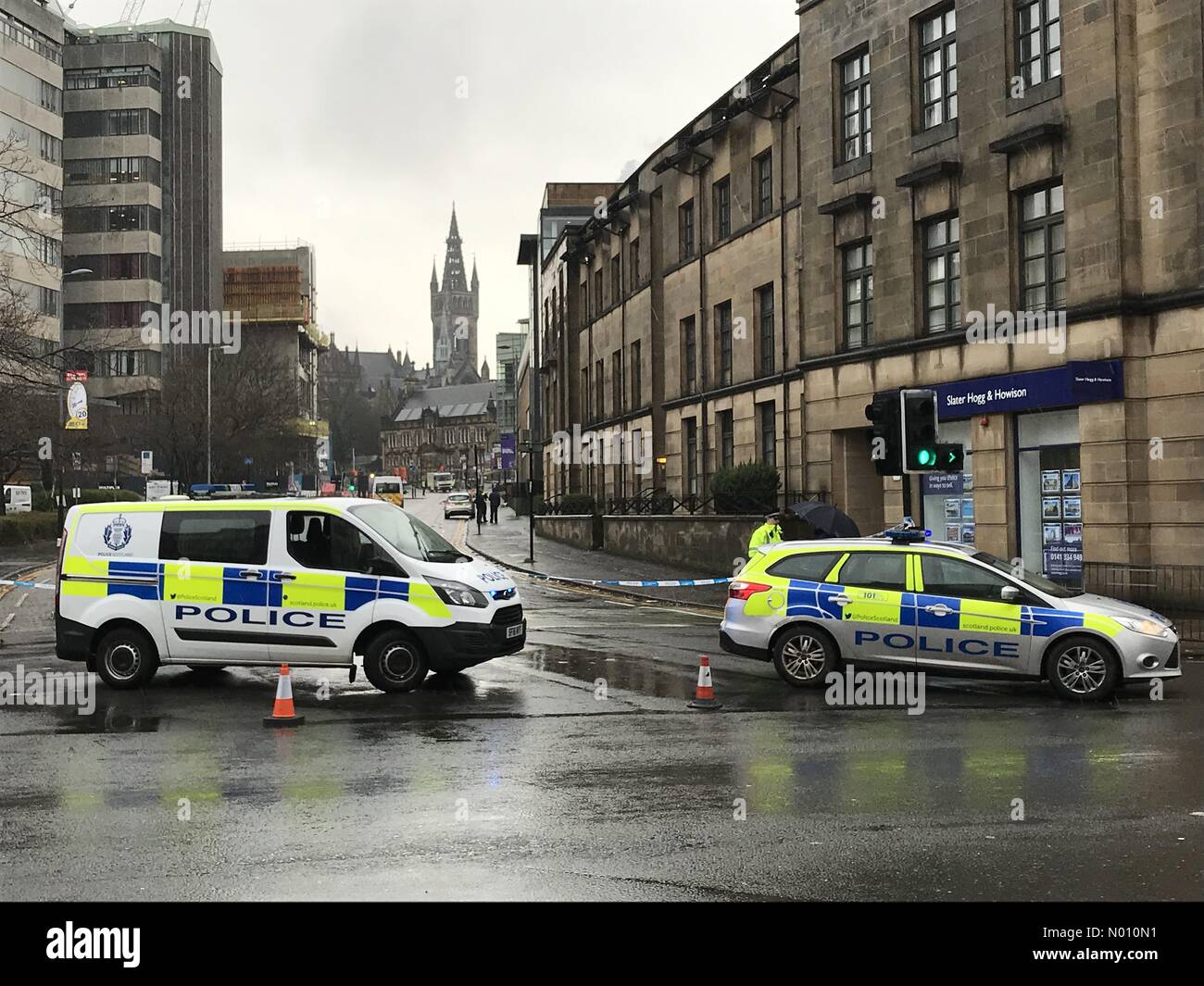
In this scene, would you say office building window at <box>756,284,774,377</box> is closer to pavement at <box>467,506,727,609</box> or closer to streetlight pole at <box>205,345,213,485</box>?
pavement at <box>467,506,727,609</box>

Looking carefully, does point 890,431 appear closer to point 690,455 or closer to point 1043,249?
point 1043,249

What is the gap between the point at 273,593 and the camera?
520 inches

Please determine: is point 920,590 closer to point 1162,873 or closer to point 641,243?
point 1162,873

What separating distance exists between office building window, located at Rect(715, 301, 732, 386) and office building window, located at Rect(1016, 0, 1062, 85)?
1407cm

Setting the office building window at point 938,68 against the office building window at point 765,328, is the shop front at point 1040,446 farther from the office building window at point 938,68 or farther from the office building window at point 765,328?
the office building window at point 765,328

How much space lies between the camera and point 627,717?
38.0ft

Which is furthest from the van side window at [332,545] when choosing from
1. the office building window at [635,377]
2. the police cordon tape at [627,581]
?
the office building window at [635,377]

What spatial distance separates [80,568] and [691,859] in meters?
9.25

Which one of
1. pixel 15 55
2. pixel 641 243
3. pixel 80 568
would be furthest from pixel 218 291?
pixel 80 568

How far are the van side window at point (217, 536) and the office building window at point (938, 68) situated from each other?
1789 centimetres

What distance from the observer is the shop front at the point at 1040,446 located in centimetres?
2191

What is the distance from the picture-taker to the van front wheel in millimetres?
13016

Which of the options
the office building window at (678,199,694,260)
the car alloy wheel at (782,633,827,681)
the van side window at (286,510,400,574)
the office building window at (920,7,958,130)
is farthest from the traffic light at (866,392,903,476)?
the office building window at (678,199,694,260)
